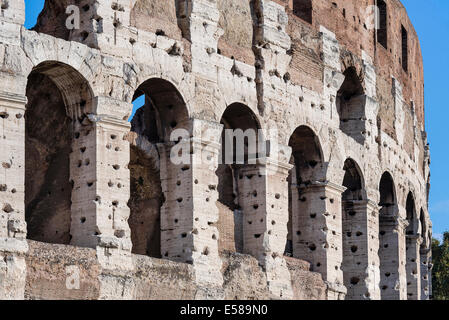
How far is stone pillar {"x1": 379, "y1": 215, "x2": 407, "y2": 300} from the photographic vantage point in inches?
986

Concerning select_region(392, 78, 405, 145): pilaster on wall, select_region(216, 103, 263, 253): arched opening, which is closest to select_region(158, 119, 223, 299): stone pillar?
select_region(216, 103, 263, 253): arched opening

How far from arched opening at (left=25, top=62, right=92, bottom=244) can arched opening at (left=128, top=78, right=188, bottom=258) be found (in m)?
1.44

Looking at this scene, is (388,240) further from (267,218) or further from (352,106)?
(267,218)

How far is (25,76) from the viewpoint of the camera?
16078 millimetres

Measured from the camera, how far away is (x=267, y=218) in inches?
787

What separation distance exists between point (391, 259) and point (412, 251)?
259 cm

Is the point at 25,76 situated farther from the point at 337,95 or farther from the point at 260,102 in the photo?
the point at 337,95

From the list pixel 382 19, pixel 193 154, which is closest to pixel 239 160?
pixel 193 154

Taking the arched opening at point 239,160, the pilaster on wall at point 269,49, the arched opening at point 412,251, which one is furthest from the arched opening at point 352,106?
the arched opening at point 239,160

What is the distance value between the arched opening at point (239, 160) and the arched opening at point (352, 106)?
4203 mm

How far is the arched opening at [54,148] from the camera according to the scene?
17.2 meters

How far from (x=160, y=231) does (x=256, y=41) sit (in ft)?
12.8

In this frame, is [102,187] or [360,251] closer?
[102,187]

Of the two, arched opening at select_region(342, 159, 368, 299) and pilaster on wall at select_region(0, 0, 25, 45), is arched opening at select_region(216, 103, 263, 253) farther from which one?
pilaster on wall at select_region(0, 0, 25, 45)
